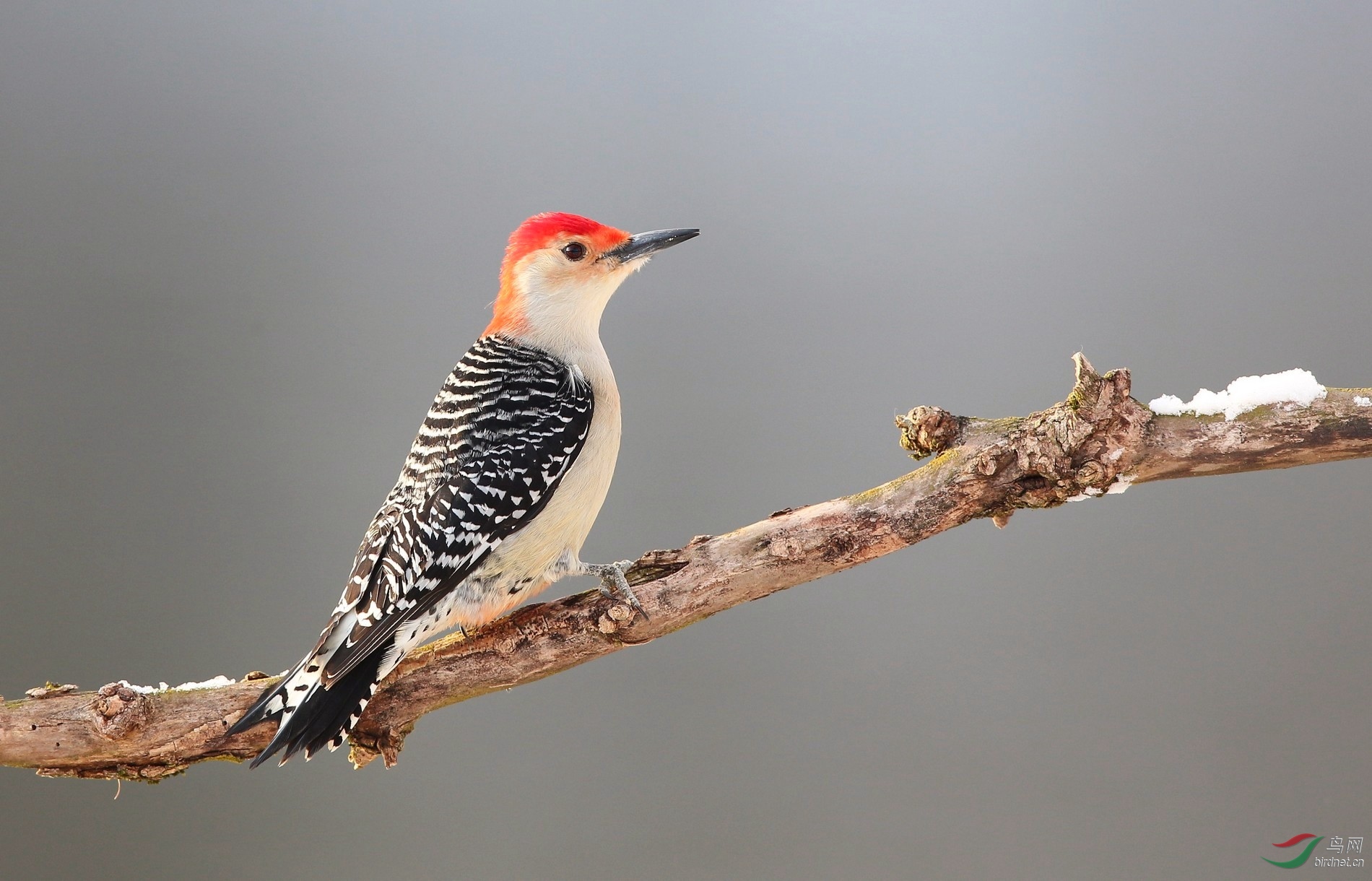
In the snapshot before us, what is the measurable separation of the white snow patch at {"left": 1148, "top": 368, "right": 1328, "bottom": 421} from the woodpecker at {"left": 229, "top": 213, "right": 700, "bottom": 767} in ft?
4.83

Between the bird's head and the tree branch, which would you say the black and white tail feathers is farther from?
the bird's head

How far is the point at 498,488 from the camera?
2576mm

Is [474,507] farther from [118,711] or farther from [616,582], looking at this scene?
[118,711]

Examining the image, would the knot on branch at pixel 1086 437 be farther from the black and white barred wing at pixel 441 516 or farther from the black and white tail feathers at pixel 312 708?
the black and white tail feathers at pixel 312 708

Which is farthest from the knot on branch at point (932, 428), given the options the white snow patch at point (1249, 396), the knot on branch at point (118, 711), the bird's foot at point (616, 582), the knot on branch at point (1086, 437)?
the knot on branch at point (118, 711)

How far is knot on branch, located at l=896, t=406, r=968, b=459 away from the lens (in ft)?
8.26

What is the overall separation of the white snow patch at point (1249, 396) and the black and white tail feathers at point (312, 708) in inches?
83.1

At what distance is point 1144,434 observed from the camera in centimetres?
240

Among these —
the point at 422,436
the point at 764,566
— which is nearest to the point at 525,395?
the point at 422,436

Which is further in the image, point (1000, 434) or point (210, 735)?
point (210, 735)

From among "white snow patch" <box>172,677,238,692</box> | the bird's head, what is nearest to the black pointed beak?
the bird's head

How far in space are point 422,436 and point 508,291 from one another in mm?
526

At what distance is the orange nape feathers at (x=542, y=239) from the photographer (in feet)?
9.53

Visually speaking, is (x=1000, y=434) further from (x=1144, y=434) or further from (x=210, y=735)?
(x=210, y=735)
